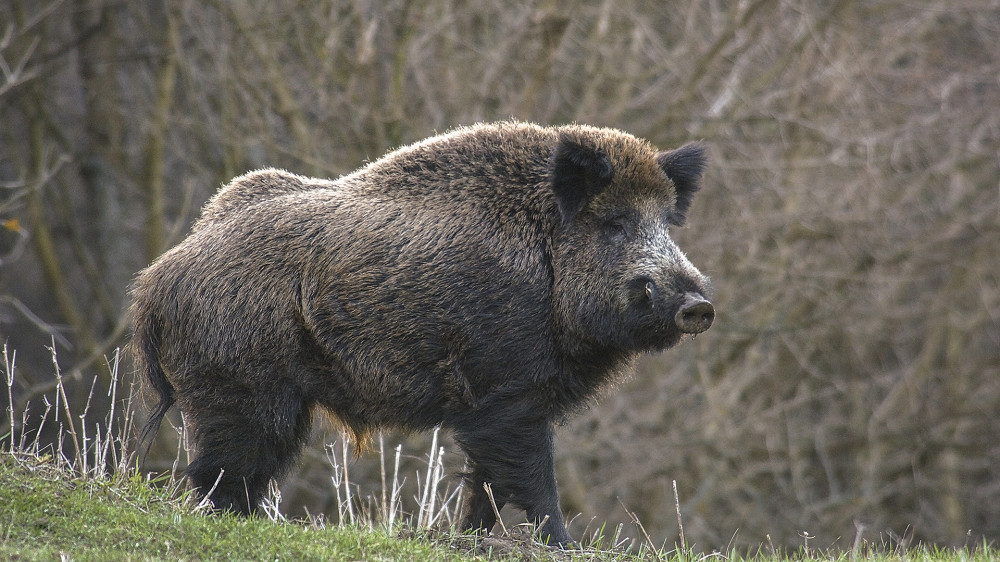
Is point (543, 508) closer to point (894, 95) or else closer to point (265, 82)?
point (265, 82)

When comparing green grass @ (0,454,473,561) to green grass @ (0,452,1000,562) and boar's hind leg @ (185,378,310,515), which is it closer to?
green grass @ (0,452,1000,562)

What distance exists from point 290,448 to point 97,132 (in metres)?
10.6

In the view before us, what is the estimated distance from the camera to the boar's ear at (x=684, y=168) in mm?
5953

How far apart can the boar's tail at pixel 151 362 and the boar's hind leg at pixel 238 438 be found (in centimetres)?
30

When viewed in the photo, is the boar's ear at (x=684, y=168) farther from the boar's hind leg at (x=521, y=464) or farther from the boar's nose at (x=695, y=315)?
the boar's hind leg at (x=521, y=464)

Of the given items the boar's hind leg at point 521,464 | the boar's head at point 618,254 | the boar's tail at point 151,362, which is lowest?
the boar's hind leg at point 521,464

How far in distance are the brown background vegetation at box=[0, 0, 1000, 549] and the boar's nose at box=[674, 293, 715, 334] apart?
5893 mm

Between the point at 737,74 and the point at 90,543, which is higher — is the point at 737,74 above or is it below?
above

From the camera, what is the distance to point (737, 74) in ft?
40.0

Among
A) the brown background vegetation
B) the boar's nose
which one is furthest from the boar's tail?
the brown background vegetation

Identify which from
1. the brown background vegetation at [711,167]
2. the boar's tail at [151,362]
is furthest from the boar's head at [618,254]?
the brown background vegetation at [711,167]

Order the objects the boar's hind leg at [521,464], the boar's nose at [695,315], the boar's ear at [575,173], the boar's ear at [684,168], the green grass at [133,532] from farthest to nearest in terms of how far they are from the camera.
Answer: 1. the boar's ear at [684,168]
2. the boar's ear at [575,173]
3. the boar's hind leg at [521,464]
4. the boar's nose at [695,315]
5. the green grass at [133,532]

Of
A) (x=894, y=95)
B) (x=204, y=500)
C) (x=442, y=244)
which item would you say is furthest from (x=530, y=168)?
(x=894, y=95)

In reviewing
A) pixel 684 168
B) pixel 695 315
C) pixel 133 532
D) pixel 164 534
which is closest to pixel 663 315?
pixel 695 315
